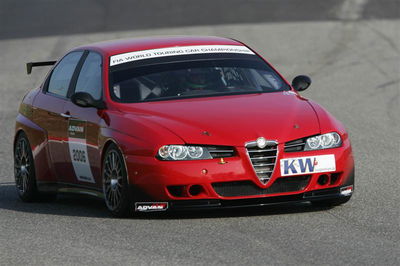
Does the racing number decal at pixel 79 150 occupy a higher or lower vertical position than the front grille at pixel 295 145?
lower

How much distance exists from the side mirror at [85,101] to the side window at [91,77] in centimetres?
21

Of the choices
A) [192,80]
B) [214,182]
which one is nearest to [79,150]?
[192,80]

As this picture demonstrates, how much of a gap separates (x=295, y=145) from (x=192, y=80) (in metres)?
1.49

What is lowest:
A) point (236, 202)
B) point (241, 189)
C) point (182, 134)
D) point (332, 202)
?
point (332, 202)

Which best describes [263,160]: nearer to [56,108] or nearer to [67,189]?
[67,189]

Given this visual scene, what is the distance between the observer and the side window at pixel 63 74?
11740 millimetres

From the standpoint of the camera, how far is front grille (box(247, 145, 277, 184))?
31.0ft

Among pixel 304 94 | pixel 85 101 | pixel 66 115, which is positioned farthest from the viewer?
pixel 304 94

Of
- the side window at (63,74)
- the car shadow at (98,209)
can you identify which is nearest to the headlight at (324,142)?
the car shadow at (98,209)

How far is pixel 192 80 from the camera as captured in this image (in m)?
10.8

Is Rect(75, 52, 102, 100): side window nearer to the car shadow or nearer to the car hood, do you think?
the car hood

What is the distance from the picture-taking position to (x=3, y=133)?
17.4 metres

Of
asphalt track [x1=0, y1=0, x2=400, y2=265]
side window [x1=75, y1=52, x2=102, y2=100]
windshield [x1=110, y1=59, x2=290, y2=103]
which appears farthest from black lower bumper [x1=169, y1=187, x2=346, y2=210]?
side window [x1=75, y1=52, x2=102, y2=100]

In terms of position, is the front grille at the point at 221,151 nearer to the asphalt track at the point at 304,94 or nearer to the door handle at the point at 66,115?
the asphalt track at the point at 304,94
